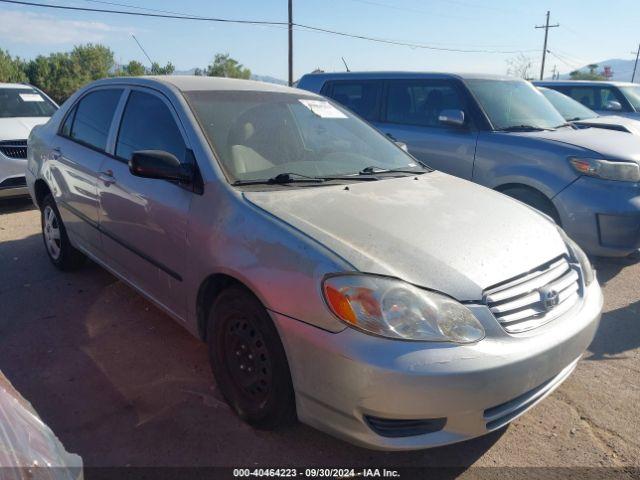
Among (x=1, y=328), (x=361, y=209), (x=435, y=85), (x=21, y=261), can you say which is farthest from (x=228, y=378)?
(x=435, y=85)

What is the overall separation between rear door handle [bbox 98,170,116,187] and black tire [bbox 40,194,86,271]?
1.11m

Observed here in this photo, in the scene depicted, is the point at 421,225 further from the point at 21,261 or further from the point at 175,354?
the point at 21,261

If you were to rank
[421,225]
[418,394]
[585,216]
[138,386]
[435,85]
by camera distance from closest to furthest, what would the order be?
[418,394]
[421,225]
[138,386]
[585,216]
[435,85]

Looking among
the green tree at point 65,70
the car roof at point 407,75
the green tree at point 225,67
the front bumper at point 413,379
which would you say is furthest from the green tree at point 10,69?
the front bumper at point 413,379

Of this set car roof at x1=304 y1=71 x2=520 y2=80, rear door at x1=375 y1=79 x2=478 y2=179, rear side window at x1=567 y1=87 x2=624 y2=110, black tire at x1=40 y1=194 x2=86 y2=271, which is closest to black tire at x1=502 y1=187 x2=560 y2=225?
rear door at x1=375 y1=79 x2=478 y2=179

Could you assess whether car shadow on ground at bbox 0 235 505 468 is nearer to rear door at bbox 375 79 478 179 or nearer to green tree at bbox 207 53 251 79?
rear door at bbox 375 79 478 179

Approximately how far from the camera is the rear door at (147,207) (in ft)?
9.52

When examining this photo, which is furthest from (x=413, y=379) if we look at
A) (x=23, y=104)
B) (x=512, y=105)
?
(x=23, y=104)

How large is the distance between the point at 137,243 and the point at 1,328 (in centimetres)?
128

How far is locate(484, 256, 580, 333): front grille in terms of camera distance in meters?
2.15

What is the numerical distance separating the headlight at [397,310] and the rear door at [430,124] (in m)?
3.49

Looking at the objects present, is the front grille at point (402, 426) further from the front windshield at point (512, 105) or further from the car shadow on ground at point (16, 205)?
the car shadow on ground at point (16, 205)

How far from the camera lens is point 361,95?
6.34 meters

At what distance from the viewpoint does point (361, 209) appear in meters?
2.63
